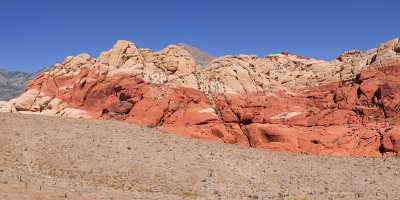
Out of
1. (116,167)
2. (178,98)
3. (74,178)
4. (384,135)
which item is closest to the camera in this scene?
(74,178)

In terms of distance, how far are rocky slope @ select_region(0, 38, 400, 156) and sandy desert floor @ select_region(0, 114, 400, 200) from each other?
439cm

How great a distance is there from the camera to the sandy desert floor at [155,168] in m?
41.8

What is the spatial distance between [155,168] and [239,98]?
2108 centimetres

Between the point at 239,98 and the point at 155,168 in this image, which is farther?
the point at 239,98

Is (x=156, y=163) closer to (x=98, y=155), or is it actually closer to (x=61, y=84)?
(x=98, y=155)

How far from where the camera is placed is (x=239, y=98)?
64938 mm

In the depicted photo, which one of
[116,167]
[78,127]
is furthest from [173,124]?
[116,167]

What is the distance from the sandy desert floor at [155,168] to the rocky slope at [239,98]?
439 centimetres

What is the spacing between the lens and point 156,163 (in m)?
47.7

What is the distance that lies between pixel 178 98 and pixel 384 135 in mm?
23266

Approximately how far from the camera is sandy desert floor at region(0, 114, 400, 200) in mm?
41750

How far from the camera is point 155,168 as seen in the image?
46.6 meters

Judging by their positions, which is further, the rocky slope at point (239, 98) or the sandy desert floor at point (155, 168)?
the rocky slope at point (239, 98)

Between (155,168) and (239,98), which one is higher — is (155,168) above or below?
below
